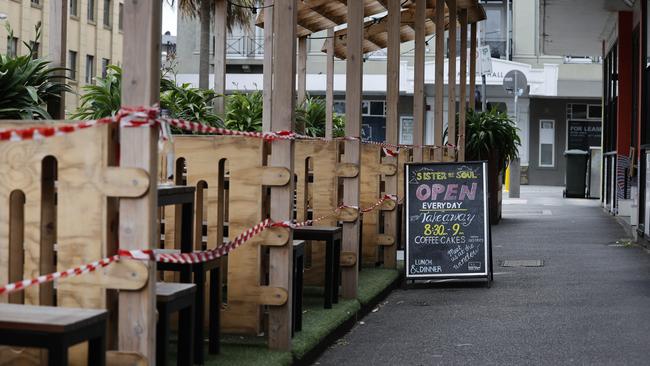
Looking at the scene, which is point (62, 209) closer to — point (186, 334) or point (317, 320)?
point (186, 334)

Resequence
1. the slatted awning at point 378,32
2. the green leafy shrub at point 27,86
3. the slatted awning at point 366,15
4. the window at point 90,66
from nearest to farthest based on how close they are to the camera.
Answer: the green leafy shrub at point 27,86 < the slatted awning at point 366,15 < the slatted awning at point 378,32 < the window at point 90,66

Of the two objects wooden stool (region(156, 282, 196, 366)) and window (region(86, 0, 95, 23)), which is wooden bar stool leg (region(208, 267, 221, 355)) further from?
window (region(86, 0, 95, 23))

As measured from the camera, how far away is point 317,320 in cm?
822

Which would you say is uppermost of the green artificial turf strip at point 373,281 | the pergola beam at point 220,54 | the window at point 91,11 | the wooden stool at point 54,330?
the window at point 91,11

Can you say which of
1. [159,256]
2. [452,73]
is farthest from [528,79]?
[159,256]

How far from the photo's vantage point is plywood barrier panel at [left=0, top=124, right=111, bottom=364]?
4.79 metres

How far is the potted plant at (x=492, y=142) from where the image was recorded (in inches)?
815

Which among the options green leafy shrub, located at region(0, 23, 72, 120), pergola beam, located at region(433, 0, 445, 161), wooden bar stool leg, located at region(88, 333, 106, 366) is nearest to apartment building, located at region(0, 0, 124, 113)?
pergola beam, located at region(433, 0, 445, 161)

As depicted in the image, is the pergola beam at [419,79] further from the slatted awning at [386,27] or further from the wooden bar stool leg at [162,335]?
the wooden bar stool leg at [162,335]

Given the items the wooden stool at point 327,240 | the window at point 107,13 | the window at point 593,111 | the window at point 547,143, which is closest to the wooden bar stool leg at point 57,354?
the wooden stool at point 327,240

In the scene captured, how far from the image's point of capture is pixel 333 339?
8.02 metres

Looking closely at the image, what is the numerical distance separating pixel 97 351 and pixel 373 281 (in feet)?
22.2

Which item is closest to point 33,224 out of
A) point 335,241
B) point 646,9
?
point 335,241

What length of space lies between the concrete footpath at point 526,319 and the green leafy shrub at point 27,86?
8.65 ft
